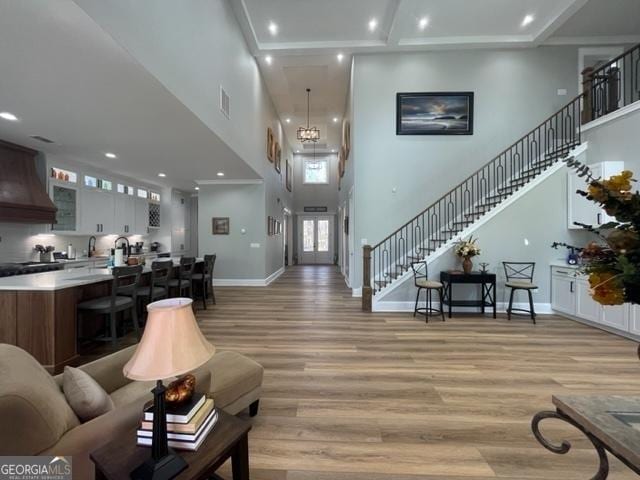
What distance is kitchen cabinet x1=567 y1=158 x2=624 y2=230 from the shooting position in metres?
4.79

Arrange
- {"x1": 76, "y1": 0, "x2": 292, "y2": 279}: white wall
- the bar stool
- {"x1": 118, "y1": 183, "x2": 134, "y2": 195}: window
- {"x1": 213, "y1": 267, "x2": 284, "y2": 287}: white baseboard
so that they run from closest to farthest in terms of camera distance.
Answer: {"x1": 76, "y1": 0, "x2": 292, "y2": 279}: white wall
the bar stool
{"x1": 118, "y1": 183, "x2": 134, "y2": 195}: window
{"x1": 213, "y1": 267, "x2": 284, "y2": 287}: white baseboard

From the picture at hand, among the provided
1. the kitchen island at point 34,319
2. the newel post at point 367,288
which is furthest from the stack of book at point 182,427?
the newel post at point 367,288

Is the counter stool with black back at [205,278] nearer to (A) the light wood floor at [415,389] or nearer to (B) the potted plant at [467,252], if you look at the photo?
(A) the light wood floor at [415,389]

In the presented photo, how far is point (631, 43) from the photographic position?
21.0 feet

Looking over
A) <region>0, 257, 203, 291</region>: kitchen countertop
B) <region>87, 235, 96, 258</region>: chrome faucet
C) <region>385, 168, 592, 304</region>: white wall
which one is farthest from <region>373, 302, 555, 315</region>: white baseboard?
<region>87, 235, 96, 258</region>: chrome faucet

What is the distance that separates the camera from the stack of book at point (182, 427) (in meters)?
1.16

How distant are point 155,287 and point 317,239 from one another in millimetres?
9906

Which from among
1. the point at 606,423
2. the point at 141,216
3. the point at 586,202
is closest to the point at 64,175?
the point at 141,216

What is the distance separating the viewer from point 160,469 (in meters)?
1.05

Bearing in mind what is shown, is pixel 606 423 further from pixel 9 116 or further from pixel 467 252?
pixel 9 116

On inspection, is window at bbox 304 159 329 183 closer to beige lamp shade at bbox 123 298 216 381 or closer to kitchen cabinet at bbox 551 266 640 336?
kitchen cabinet at bbox 551 266 640 336

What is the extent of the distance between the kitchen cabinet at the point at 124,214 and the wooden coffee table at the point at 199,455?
315 inches

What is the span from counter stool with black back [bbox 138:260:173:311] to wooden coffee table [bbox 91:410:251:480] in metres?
3.52

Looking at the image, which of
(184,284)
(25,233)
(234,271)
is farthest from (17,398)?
(234,271)
